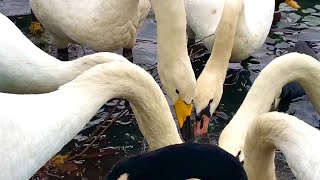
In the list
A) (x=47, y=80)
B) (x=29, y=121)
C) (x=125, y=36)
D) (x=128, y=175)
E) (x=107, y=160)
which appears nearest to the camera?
(x=128, y=175)

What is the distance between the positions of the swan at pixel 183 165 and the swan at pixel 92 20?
2.35 meters

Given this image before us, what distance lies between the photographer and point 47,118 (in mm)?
3447

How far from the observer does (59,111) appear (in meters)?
3.51

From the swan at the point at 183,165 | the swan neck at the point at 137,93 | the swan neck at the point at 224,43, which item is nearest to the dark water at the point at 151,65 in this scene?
the swan neck at the point at 224,43

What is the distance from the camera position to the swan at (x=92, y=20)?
521 cm

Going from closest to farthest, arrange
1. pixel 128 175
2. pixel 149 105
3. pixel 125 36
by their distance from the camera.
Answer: pixel 128 175
pixel 149 105
pixel 125 36

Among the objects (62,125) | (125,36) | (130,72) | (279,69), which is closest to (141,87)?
(130,72)

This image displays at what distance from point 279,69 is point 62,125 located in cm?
166

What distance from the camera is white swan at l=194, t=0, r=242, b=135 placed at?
521cm

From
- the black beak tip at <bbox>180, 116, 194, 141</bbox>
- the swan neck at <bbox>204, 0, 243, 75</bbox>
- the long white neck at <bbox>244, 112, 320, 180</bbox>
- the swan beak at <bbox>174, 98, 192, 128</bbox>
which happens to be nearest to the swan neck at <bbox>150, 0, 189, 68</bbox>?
the swan beak at <bbox>174, 98, 192, 128</bbox>

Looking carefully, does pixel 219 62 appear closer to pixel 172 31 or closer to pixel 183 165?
pixel 172 31

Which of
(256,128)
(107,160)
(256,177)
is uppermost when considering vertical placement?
(256,128)

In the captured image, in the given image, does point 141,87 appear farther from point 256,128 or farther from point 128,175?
point 128,175

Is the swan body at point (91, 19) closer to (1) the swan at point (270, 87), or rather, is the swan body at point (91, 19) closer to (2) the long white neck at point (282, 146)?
(1) the swan at point (270, 87)
